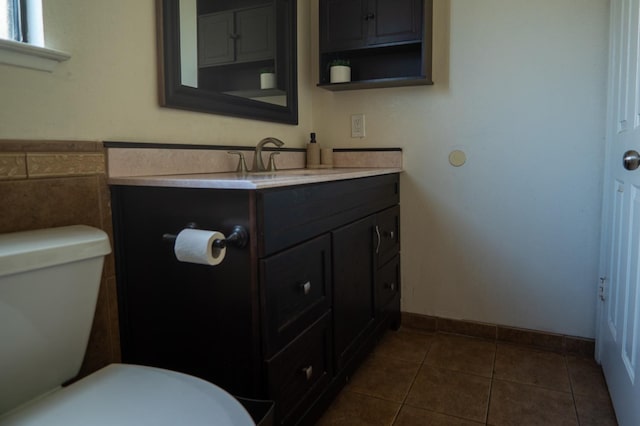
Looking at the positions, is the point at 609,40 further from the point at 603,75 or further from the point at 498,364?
the point at 498,364

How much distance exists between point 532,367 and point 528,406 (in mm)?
327

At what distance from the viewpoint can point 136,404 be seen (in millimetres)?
925

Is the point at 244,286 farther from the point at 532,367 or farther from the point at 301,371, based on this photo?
the point at 532,367

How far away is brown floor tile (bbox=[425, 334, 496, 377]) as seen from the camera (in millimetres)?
1942

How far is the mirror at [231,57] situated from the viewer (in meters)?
1.51

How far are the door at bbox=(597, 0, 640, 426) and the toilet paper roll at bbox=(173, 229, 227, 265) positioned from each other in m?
1.13

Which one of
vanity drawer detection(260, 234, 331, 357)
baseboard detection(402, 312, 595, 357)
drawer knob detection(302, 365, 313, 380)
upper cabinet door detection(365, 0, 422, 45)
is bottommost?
baseboard detection(402, 312, 595, 357)

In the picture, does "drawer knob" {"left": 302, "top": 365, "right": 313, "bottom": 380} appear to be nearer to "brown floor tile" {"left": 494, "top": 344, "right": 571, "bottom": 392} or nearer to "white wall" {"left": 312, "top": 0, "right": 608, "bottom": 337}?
"brown floor tile" {"left": 494, "top": 344, "right": 571, "bottom": 392}

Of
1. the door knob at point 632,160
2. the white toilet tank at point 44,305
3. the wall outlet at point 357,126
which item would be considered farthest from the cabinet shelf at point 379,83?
the white toilet tank at point 44,305

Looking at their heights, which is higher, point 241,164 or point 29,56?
→ point 29,56

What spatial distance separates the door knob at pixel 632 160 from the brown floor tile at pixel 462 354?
0.96 metres

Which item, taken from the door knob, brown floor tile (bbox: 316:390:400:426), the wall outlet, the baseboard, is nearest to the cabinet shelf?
the wall outlet

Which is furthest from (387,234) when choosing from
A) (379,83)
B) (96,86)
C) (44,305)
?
(44,305)

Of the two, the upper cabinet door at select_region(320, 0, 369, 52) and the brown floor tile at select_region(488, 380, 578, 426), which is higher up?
the upper cabinet door at select_region(320, 0, 369, 52)
